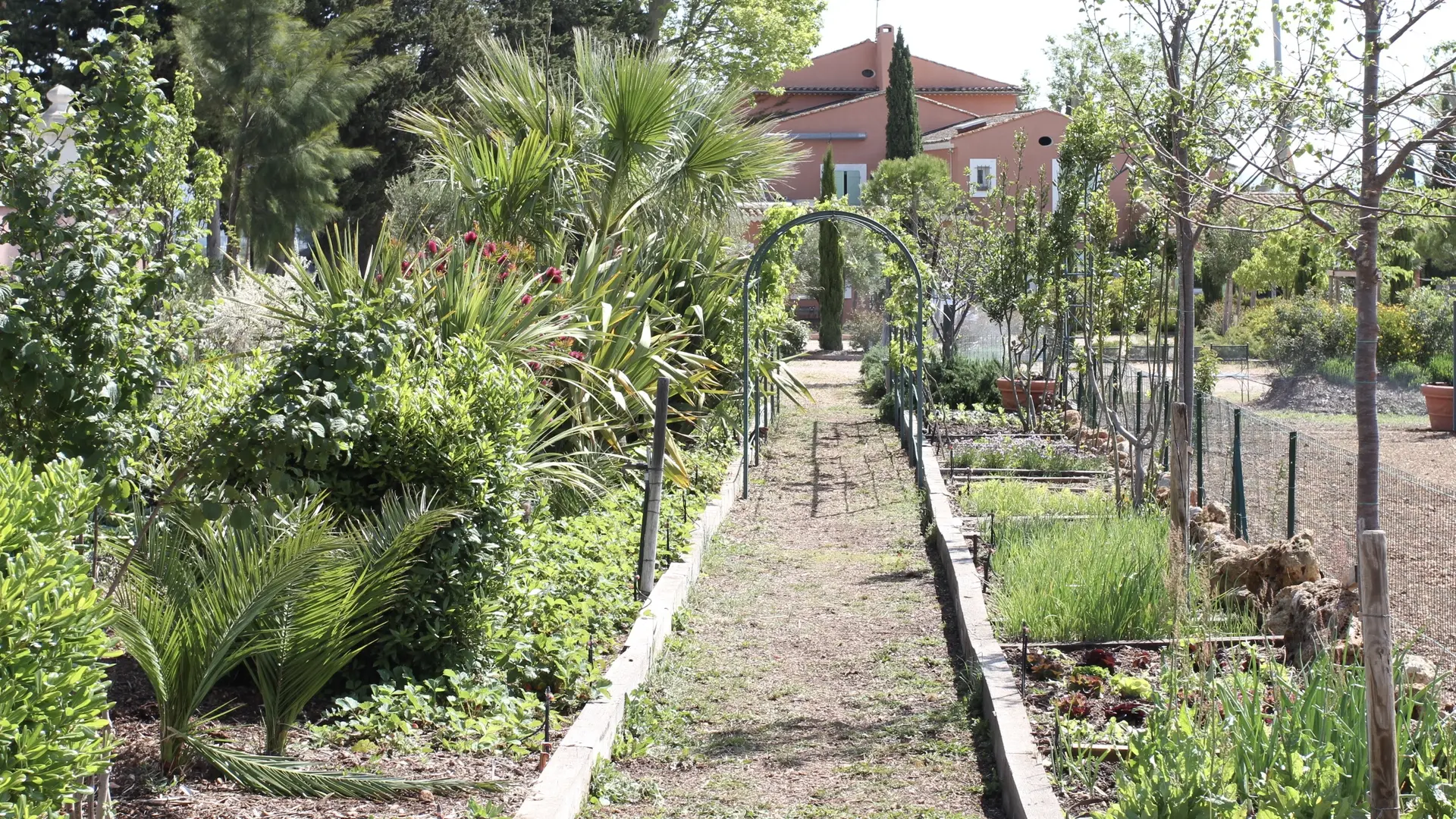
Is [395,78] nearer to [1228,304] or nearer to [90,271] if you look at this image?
[90,271]

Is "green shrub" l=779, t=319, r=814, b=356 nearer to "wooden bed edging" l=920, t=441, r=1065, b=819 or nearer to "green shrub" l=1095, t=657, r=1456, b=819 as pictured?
"wooden bed edging" l=920, t=441, r=1065, b=819

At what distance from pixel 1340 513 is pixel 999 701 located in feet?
18.8

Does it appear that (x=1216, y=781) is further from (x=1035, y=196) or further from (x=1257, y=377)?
(x=1257, y=377)

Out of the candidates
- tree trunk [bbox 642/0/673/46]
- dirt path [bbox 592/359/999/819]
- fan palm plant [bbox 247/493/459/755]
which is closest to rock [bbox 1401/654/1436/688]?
dirt path [bbox 592/359/999/819]

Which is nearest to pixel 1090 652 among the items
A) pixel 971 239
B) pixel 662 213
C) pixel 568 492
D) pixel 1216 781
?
pixel 1216 781

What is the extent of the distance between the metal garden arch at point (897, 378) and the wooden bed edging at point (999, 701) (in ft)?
10.3

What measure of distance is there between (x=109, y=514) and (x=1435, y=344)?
A: 2336 centimetres

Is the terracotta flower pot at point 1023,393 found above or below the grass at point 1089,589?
above

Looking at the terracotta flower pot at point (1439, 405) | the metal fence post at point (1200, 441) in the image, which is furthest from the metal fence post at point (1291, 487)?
the terracotta flower pot at point (1439, 405)

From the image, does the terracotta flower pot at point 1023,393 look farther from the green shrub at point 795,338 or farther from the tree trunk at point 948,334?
the green shrub at point 795,338

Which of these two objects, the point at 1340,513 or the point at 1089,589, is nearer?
the point at 1089,589

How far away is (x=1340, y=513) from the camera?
9.77 m

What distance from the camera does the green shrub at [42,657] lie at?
256cm

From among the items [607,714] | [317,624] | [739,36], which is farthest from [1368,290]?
[739,36]
